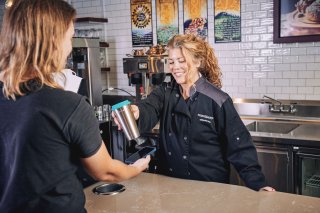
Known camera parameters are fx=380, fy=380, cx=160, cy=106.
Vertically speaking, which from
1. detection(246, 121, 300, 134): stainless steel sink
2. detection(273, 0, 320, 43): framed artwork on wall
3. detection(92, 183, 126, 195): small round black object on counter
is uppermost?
detection(273, 0, 320, 43): framed artwork on wall

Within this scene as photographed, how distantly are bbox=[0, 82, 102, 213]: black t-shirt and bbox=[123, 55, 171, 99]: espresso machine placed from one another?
10.2ft

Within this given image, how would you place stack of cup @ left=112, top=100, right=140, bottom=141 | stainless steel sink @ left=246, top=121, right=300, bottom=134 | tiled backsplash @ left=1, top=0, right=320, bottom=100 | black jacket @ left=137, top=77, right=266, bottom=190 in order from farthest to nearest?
tiled backsplash @ left=1, top=0, right=320, bottom=100 → stainless steel sink @ left=246, top=121, right=300, bottom=134 → black jacket @ left=137, top=77, right=266, bottom=190 → stack of cup @ left=112, top=100, right=140, bottom=141

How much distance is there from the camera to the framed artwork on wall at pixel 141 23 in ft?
17.0

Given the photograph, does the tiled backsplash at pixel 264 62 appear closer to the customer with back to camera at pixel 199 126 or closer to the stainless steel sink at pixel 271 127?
the stainless steel sink at pixel 271 127

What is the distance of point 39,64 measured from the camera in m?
1.29

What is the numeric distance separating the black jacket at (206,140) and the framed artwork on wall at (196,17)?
94.0 inches

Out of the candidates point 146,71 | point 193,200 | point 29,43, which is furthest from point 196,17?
point 29,43

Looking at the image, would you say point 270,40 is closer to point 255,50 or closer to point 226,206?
point 255,50

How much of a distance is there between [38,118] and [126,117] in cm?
104

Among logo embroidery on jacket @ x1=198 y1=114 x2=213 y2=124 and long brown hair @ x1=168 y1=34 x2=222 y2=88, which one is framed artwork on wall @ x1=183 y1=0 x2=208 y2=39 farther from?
logo embroidery on jacket @ x1=198 y1=114 x2=213 y2=124

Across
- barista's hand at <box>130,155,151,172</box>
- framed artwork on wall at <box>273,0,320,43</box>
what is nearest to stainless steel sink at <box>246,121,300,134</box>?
framed artwork on wall at <box>273,0,320,43</box>

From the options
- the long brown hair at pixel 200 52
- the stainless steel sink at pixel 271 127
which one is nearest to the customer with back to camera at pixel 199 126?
the long brown hair at pixel 200 52

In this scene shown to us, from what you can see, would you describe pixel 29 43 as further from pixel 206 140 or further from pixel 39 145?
pixel 206 140

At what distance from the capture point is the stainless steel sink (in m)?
3.98
